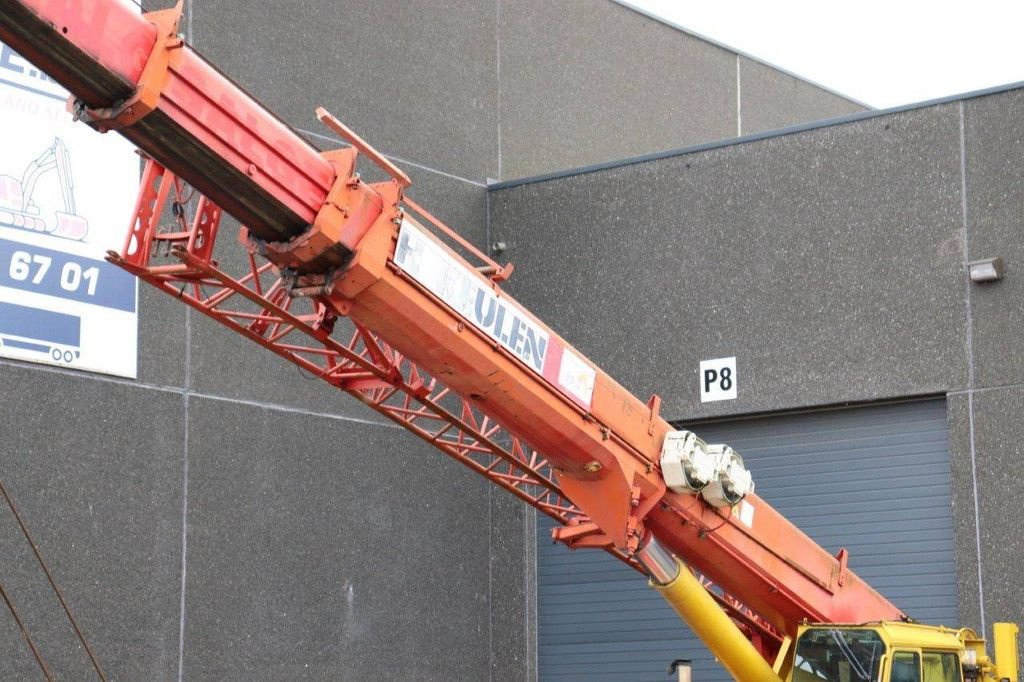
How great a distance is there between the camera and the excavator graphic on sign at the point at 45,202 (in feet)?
44.4

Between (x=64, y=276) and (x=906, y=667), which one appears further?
(x=64, y=276)

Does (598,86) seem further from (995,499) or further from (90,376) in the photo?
(90,376)

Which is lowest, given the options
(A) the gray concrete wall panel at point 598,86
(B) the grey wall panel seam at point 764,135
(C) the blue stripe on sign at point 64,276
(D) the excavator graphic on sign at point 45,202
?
(C) the blue stripe on sign at point 64,276

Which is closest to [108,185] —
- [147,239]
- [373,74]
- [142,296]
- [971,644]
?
[142,296]

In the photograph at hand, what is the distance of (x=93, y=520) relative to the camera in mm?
13836

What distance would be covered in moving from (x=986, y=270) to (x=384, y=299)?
7869 mm

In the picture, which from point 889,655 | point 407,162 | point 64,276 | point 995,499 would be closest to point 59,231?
point 64,276

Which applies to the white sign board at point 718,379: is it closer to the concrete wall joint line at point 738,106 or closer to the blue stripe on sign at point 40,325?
the blue stripe on sign at point 40,325

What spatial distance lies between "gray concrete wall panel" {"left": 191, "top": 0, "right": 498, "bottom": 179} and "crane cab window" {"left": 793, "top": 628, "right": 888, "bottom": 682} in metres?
7.93

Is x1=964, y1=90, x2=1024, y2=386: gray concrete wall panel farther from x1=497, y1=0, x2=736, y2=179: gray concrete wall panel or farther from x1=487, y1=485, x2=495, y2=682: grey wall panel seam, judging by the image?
x1=497, y1=0, x2=736, y2=179: gray concrete wall panel

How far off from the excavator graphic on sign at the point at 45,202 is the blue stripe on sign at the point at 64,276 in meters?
0.20

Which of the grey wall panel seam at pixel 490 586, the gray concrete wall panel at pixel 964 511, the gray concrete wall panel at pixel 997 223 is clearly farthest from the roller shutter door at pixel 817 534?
the gray concrete wall panel at pixel 997 223

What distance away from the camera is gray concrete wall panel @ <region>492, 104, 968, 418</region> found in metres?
15.7

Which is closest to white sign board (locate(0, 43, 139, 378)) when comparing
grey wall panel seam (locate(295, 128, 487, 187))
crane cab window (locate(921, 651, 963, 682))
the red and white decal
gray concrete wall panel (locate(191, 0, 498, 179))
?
gray concrete wall panel (locate(191, 0, 498, 179))
